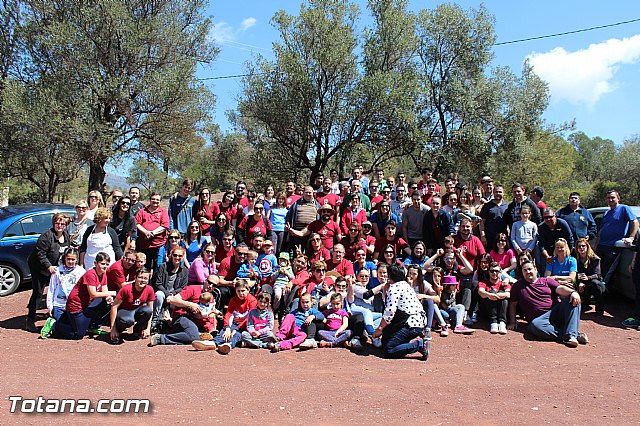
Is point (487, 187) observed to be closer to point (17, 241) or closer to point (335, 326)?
point (335, 326)

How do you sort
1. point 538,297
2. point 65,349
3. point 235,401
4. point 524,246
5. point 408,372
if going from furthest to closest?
point 524,246, point 538,297, point 65,349, point 408,372, point 235,401

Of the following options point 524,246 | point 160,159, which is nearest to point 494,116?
point 524,246

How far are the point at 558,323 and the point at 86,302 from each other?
7.04 meters

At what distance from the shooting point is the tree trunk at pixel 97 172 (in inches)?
612

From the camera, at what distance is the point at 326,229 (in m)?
8.39

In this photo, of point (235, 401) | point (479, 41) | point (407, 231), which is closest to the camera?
point (235, 401)

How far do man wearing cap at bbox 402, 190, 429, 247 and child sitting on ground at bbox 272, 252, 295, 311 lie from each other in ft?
7.71

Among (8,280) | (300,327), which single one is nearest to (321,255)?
(300,327)

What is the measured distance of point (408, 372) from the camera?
5.62 metres

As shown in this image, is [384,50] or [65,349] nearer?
[65,349]

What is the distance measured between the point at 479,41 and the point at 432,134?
4.15m

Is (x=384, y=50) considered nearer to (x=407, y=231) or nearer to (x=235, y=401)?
(x=407, y=231)

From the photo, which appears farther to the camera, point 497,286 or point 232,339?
point 497,286

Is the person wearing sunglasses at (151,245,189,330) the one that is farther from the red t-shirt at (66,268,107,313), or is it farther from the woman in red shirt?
the red t-shirt at (66,268,107,313)
